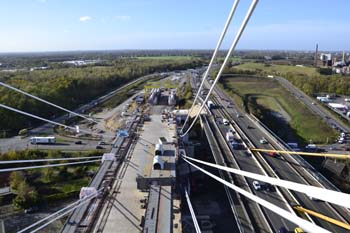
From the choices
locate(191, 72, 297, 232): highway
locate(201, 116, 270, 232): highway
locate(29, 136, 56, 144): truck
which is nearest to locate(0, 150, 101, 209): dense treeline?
locate(29, 136, 56, 144): truck

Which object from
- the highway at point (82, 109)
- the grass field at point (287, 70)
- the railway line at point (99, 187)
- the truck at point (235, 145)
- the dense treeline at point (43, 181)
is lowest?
the dense treeline at point (43, 181)

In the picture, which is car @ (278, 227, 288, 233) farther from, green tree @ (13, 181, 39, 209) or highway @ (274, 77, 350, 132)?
highway @ (274, 77, 350, 132)

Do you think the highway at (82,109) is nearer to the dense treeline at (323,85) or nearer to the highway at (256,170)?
the highway at (256,170)

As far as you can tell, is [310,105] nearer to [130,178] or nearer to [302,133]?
[302,133]

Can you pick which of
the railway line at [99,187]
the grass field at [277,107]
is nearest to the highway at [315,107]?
the grass field at [277,107]

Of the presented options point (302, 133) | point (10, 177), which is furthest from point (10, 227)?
point (302, 133)
